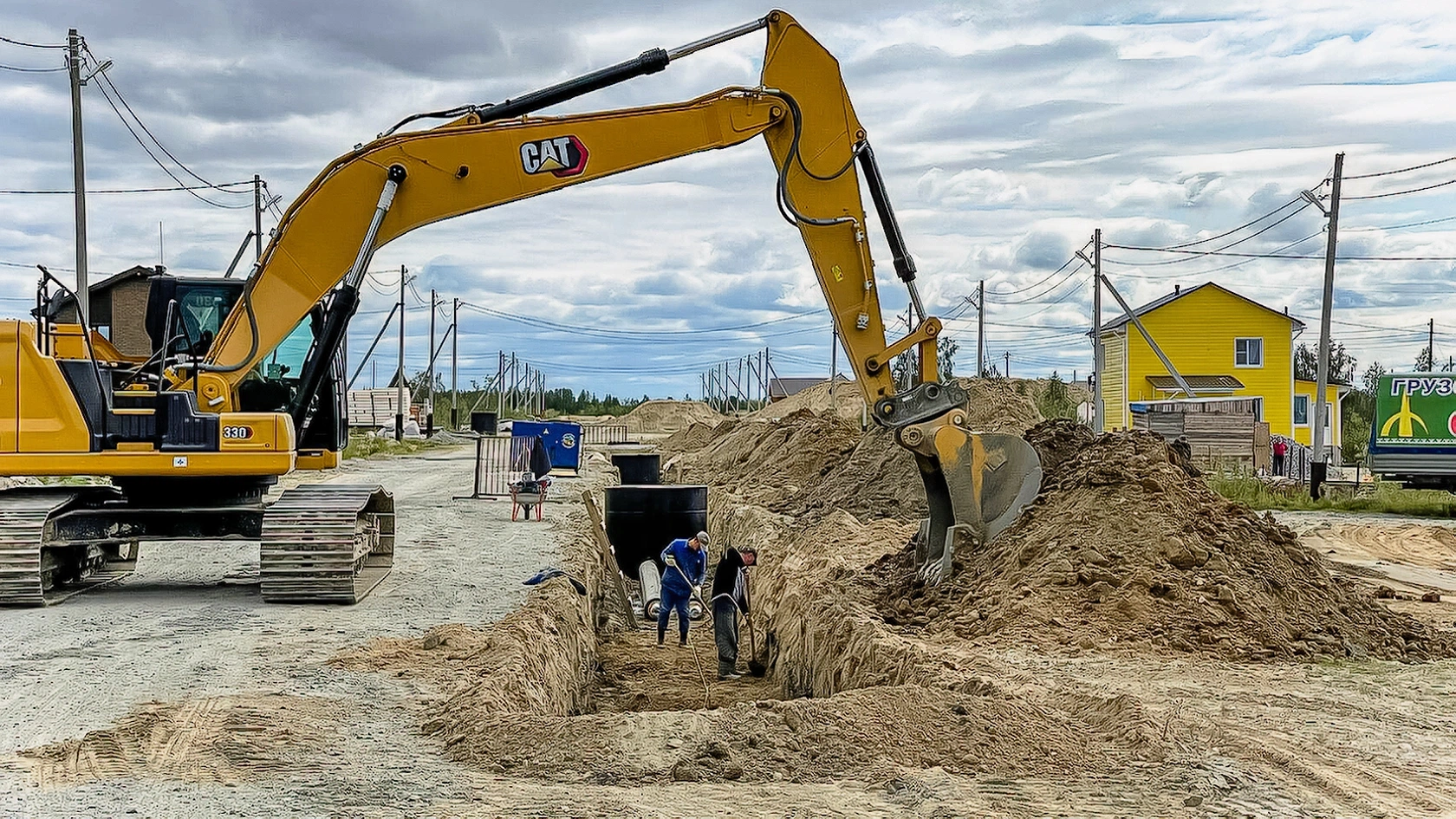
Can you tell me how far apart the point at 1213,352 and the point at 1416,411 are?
18.9m

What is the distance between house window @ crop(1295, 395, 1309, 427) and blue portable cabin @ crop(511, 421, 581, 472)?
98.1ft

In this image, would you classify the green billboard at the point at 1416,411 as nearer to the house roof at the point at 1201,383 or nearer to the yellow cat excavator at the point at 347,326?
the house roof at the point at 1201,383

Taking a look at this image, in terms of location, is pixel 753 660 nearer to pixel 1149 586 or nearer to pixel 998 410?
pixel 1149 586

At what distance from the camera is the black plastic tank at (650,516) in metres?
18.3

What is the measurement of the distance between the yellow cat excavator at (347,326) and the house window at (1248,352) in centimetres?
3582

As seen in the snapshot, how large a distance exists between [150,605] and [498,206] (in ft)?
15.2

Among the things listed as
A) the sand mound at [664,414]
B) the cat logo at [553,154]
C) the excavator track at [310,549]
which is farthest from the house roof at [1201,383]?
the sand mound at [664,414]

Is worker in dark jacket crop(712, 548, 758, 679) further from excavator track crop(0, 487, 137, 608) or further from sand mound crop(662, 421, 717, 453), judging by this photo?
sand mound crop(662, 421, 717, 453)

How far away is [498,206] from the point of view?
12.0 metres

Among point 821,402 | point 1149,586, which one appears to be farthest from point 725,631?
point 821,402

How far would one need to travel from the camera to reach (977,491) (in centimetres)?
1201

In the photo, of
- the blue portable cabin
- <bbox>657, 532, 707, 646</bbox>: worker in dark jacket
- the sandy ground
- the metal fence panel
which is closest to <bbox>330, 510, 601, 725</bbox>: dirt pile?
the sandy ground

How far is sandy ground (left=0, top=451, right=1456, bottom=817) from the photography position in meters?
5.94

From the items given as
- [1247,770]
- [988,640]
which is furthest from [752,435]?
[1247,770]
